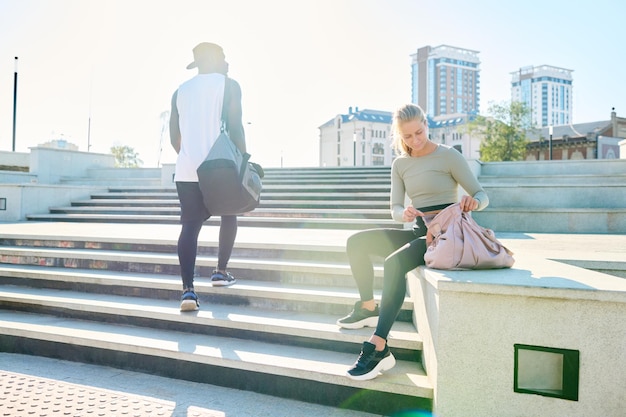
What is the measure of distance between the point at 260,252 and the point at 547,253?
298 cm

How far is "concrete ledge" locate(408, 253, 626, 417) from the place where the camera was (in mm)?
2332

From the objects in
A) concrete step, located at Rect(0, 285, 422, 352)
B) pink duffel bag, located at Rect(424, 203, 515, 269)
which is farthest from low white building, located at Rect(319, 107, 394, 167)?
pink duffel bag, located at Rect(424, 203, 515, 269)

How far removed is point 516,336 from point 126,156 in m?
63.5

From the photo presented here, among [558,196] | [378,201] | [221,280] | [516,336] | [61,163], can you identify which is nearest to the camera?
[516,336]

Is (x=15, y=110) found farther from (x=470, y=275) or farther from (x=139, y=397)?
(x=470, y=275)

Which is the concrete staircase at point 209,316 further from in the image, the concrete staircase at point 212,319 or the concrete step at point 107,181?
the concrete step at point 107,181

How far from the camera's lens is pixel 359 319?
11.4 feet

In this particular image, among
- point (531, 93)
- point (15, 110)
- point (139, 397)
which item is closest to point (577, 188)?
point (139, 397)

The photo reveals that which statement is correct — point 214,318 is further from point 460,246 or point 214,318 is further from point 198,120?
point 460,246

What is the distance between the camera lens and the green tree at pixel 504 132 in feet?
125

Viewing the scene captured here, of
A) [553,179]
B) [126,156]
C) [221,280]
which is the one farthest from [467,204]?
[126,156]

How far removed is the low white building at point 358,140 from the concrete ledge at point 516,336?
291 feet

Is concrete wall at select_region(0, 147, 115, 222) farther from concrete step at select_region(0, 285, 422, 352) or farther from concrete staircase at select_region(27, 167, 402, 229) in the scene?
concrete step at select_region(0, 285, 422, 352)

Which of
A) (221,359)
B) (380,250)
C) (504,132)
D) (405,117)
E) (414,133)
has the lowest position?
(221,359)
